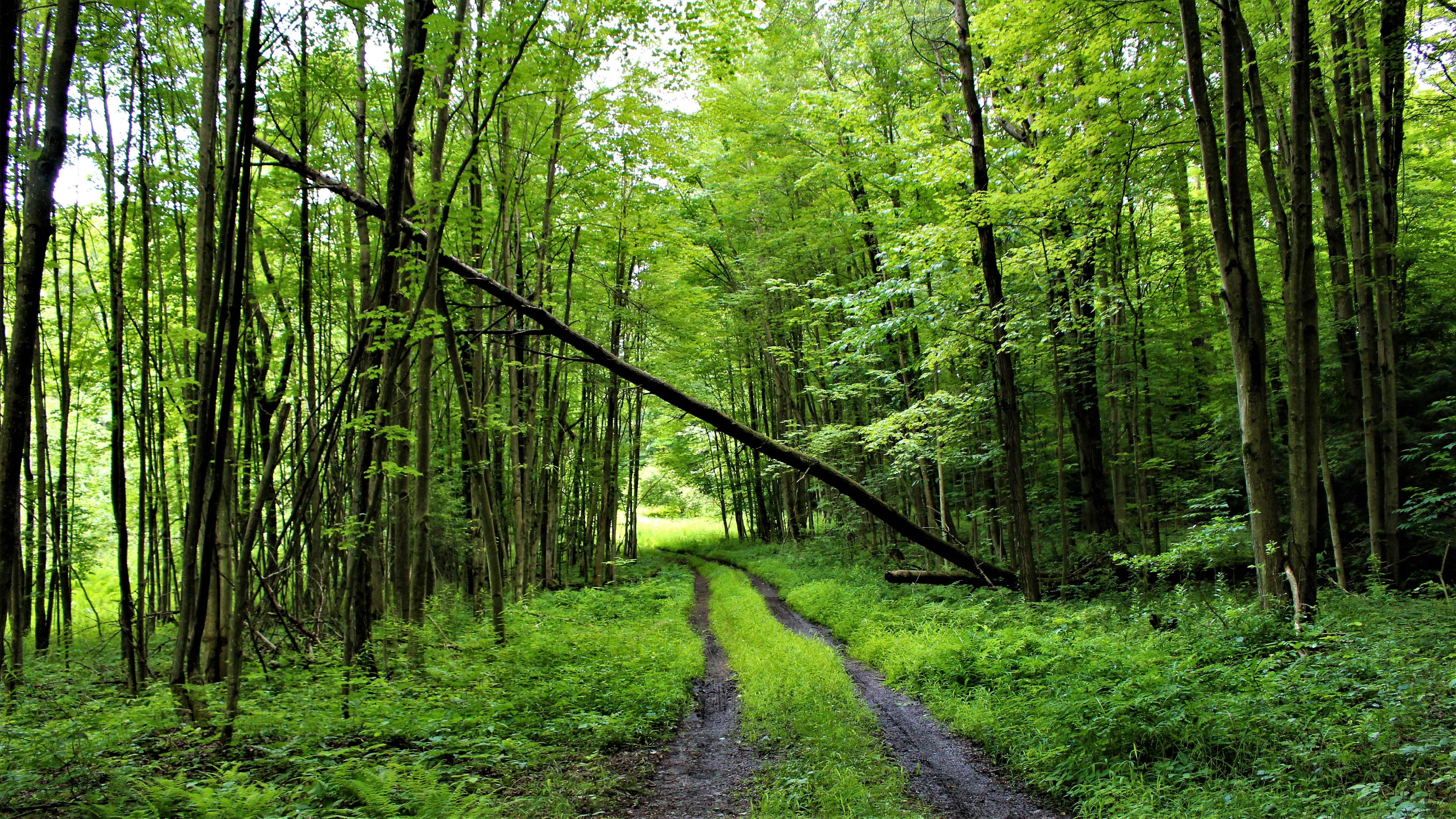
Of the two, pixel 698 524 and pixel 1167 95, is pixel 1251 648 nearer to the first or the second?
pixel 1167 95

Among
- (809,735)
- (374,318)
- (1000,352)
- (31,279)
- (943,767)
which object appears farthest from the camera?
(1000,352)

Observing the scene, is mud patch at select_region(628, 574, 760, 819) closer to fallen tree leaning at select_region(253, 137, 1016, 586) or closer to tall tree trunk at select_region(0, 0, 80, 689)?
fallen tree leaning at select_region(253, 137, 1016, 586)

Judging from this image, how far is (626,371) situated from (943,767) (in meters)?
4.32

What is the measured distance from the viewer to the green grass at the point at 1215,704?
12.4 ft

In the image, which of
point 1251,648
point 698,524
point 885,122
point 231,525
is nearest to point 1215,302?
point 885,122

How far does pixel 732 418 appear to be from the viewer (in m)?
10.4

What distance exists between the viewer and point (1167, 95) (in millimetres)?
9273

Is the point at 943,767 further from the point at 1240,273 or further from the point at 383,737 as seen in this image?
the point at 1240,273

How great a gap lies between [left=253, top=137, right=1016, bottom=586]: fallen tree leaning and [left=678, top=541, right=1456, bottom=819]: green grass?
1.66 m

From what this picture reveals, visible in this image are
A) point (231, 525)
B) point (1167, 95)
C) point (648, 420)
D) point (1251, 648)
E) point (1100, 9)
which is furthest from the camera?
point (648, 420)

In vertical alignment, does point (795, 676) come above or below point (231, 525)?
below

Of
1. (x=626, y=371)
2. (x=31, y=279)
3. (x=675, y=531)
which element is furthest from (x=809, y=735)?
(x=675, y=531)

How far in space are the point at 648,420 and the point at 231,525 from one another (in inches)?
901

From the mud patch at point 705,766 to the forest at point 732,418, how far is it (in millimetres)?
60
